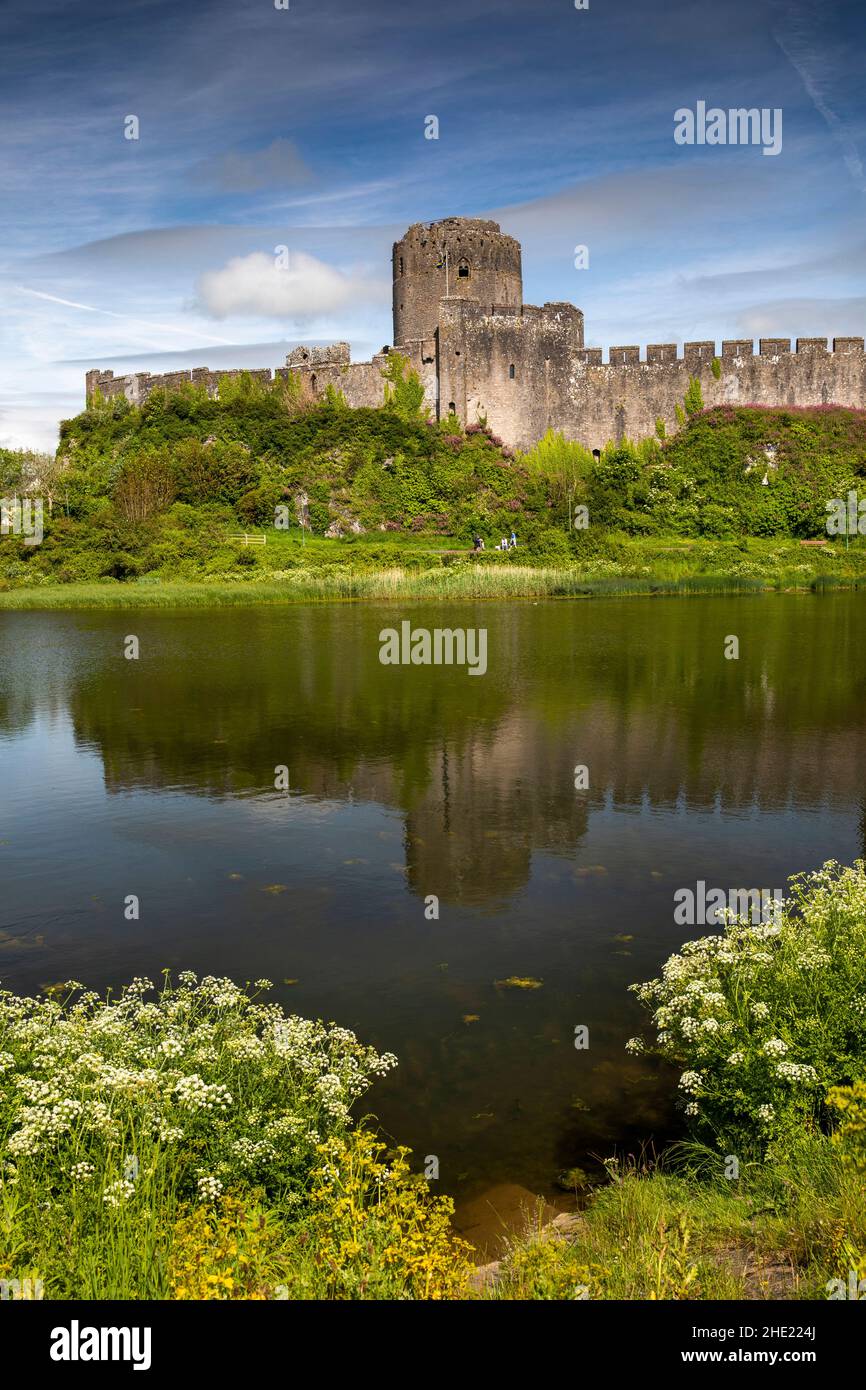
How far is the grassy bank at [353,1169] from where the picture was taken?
411 centimetres

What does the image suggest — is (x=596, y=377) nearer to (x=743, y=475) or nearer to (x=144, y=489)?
(x=743, y=475)

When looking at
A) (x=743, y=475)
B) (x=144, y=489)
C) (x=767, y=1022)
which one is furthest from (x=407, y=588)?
(x=767, y=1022)

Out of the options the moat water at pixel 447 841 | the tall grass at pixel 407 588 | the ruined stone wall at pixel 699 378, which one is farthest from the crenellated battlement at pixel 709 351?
the moat water at pixel 447 841

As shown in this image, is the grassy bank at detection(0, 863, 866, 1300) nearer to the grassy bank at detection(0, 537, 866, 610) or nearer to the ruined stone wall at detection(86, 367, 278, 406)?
the grassy bank at detection(0, 537, 866, 610)

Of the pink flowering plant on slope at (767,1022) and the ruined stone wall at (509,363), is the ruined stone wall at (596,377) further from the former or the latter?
the pink flowering plant on slope at (767,1022)

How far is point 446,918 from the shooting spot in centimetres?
927

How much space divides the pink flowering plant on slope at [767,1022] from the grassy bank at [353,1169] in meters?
0.02

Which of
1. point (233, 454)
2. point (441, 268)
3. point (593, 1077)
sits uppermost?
point (441, 268)

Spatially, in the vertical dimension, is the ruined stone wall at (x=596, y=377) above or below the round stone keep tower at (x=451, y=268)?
below

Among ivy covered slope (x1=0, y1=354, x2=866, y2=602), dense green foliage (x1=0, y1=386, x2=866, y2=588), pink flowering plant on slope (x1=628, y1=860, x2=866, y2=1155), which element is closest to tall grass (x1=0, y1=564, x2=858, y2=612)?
ivy covered slope (x1=0, y1=354, x2=866, y2=602)

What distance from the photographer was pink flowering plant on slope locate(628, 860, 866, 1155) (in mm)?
5484

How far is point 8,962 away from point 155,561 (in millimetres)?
38422
